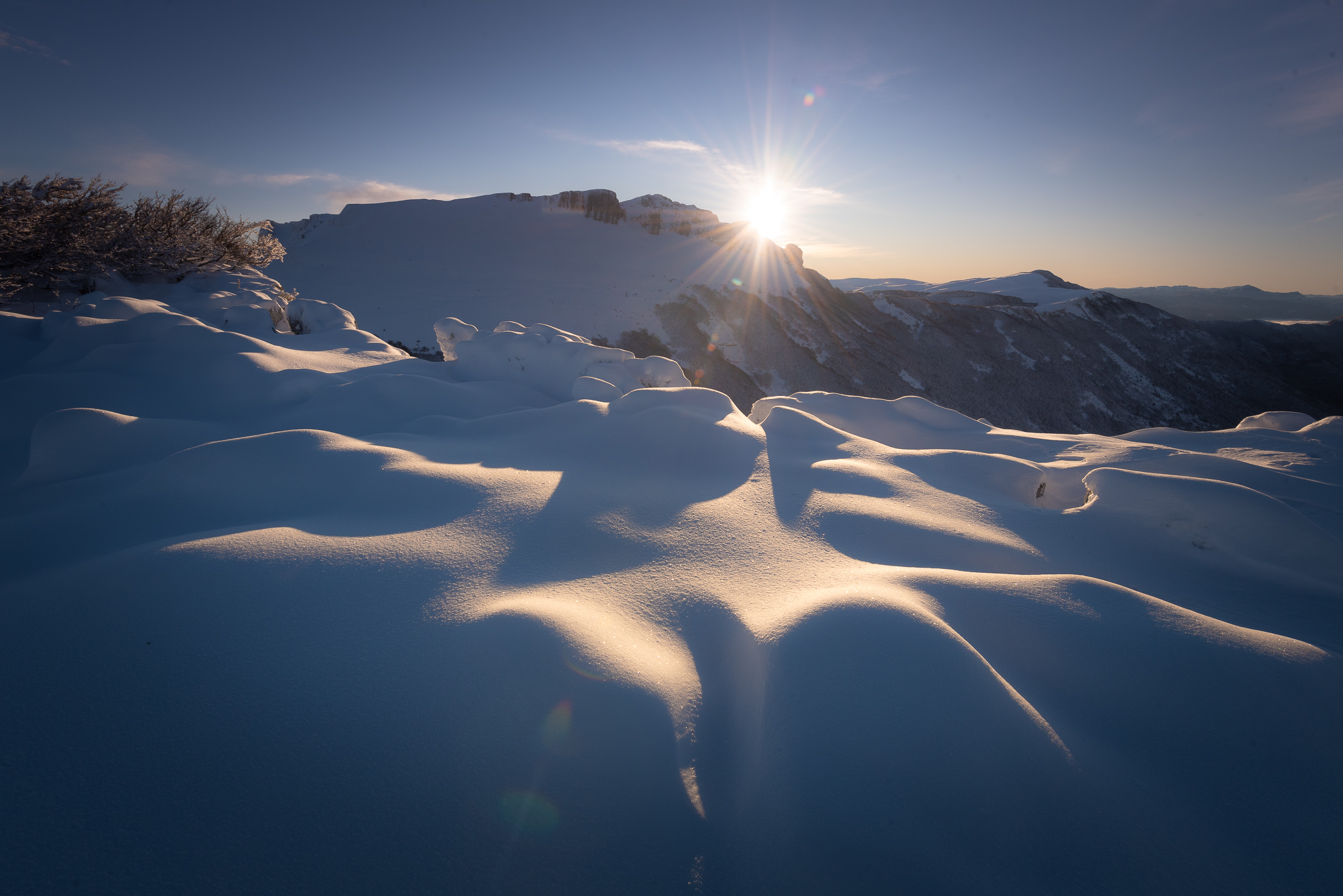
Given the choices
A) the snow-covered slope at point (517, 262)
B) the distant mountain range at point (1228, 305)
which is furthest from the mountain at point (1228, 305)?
the snow-covered slope at point (517, 262)

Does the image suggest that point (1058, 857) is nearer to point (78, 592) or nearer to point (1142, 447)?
point (78, 592)

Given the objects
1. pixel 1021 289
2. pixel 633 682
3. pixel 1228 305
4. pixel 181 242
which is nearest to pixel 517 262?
pixel 181 242

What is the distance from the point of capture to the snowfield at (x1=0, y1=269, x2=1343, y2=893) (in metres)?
1.37

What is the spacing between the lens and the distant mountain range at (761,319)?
22594 mm

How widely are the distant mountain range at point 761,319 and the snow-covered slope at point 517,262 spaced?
118mm

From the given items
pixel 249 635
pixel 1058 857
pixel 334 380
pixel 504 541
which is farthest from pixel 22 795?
pixel 334 380

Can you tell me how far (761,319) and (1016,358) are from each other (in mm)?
18050

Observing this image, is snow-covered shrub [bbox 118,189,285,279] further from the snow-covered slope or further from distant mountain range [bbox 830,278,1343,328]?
distant mountain range [bbox 830,278,1343,328]

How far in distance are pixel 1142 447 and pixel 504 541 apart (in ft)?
19.4

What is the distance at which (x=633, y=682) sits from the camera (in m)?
1.76

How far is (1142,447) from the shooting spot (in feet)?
15.7

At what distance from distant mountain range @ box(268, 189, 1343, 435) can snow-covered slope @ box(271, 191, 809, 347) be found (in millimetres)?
118

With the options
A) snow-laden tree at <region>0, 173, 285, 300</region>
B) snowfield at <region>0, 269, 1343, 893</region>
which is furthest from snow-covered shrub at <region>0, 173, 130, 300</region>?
snowfield at <region>0, 269, 1343, 893</region>

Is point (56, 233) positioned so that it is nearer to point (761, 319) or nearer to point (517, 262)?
point (517, 262)
